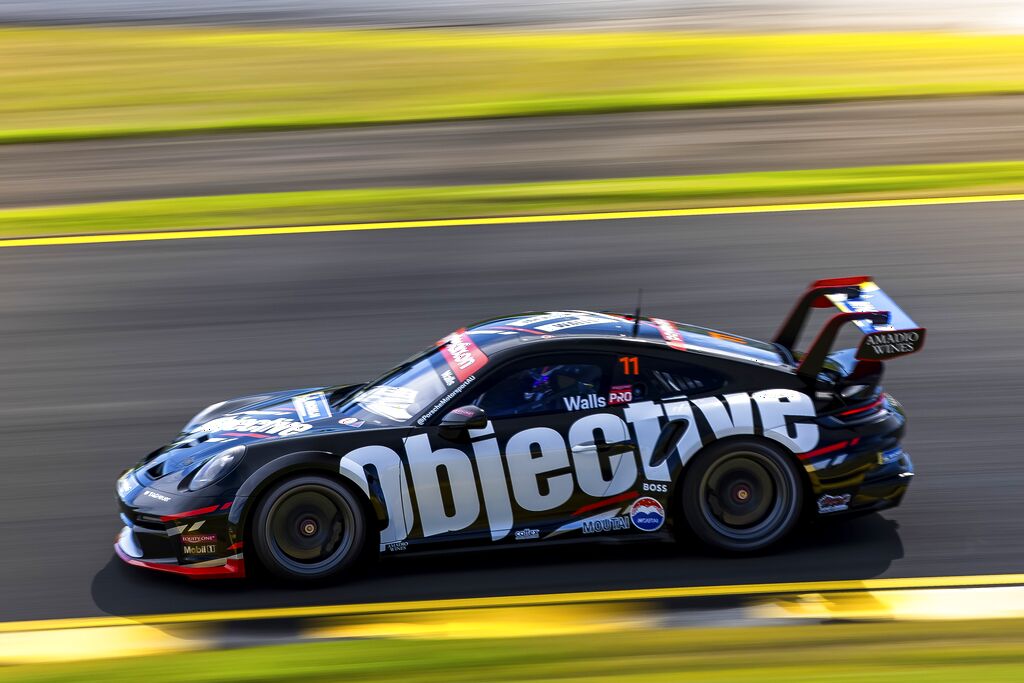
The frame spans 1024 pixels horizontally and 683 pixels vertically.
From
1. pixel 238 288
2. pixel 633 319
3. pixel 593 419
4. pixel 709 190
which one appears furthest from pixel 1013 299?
pixel 238 288

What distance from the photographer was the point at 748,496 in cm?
645

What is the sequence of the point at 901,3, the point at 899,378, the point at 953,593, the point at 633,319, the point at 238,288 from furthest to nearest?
1. the point at 901,3
2. the point at 238,288
3. the point at 899,378
4. the point at 633,319
5. the point at 953,593

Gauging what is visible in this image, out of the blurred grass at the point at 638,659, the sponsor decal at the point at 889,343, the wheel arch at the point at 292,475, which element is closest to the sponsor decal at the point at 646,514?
the blurred grass at the point at 638,659

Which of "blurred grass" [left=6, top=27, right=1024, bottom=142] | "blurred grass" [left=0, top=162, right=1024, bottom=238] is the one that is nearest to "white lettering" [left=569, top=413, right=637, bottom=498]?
"blurred grass" [left=0, top=162, right=1024, bottom=238]

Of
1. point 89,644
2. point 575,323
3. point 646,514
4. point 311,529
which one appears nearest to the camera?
point 89,644

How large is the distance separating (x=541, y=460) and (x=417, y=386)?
2.94 ft

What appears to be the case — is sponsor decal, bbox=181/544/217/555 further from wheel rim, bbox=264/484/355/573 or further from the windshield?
the windshield

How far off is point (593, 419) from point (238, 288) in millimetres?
5739

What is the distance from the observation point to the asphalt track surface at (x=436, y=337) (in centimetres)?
636

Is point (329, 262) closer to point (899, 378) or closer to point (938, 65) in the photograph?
point (899, 378)

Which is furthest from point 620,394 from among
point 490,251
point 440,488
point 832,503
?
point 490,251

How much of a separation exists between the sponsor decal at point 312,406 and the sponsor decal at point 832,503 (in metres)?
2.68

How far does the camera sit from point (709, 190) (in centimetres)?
1348

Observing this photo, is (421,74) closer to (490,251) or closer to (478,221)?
(478,221)
